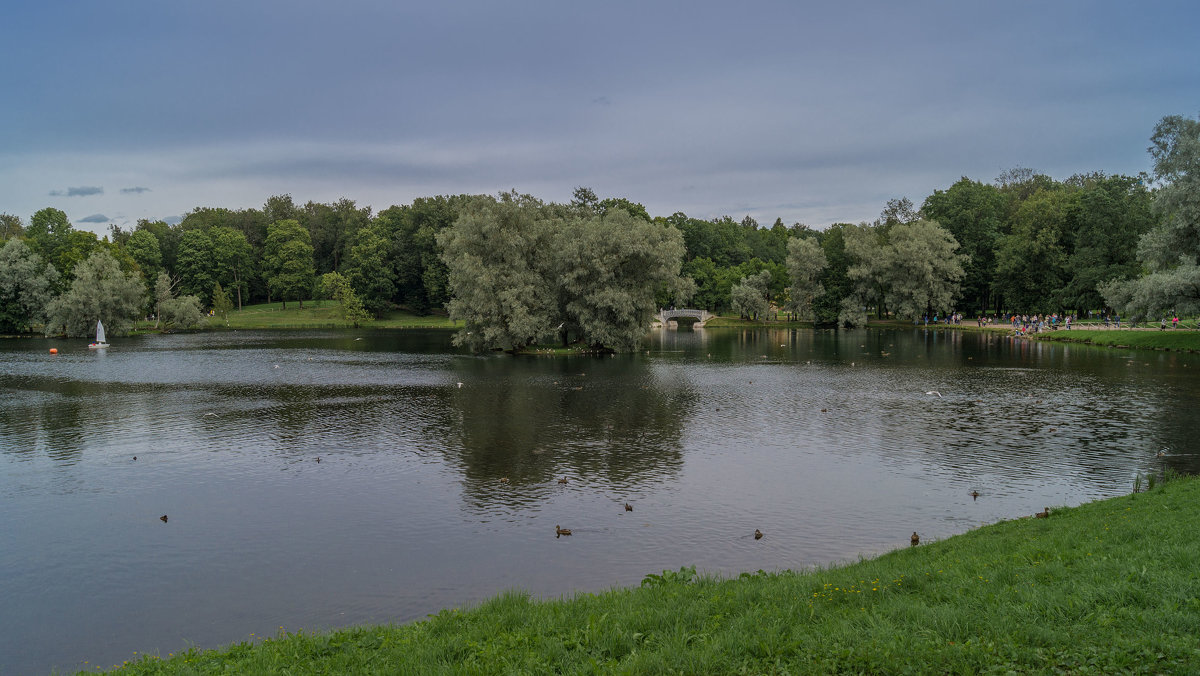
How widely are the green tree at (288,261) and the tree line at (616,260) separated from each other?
1.29 ft

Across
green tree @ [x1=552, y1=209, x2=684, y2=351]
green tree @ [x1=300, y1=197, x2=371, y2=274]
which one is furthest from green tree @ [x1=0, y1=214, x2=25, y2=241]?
green tree @ [x1=552, y1=209, x2=684, y2=351]

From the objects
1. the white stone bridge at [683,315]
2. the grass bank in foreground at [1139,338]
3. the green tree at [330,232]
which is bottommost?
the grass bank in foreground at [1139,338]

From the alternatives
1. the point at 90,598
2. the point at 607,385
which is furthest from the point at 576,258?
the point at 90,598

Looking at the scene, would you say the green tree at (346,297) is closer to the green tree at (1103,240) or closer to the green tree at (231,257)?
the green tree at (231,257)

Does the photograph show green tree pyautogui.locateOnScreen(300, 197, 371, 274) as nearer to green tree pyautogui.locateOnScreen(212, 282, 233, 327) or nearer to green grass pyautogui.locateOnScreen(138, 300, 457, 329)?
green grass pyautogui.locateOnScreen(138, 300, 457, 329)

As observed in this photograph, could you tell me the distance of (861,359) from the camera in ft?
201

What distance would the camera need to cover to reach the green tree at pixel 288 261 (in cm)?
13462

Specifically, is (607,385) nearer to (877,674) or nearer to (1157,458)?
(1157,458)

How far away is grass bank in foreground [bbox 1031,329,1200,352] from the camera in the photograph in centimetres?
6216

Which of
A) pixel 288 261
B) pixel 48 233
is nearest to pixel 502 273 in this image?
pixel 288 261

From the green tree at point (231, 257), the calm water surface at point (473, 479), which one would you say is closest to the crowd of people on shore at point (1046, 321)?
the calm water surface at point (473, 479)

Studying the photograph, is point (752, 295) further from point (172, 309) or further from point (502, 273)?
point (172, 309)

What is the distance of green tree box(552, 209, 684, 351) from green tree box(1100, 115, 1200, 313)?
115ft

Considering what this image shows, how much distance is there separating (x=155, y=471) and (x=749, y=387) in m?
31.3
